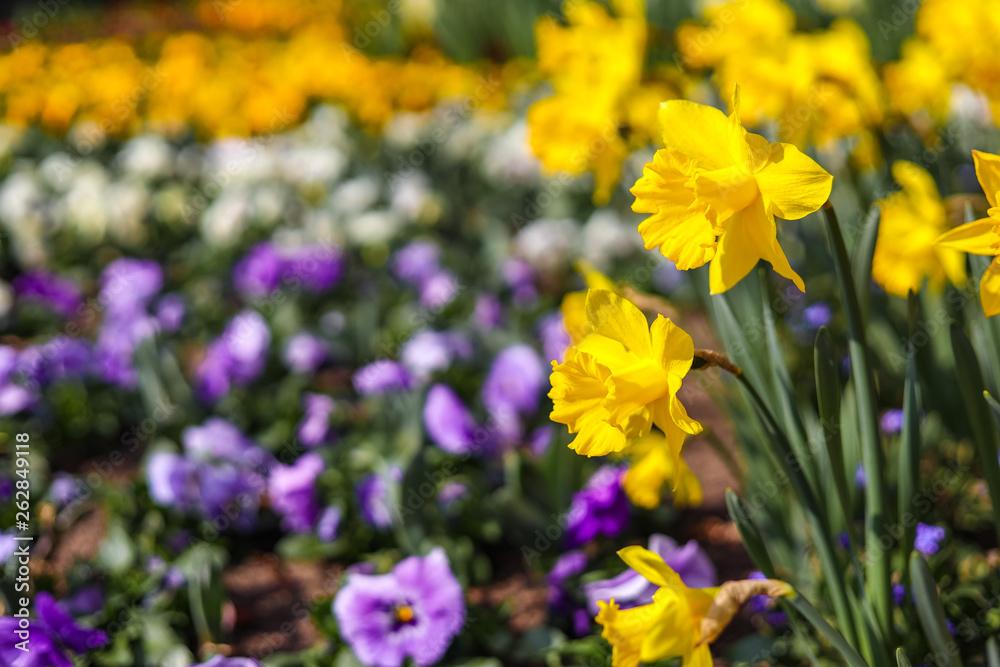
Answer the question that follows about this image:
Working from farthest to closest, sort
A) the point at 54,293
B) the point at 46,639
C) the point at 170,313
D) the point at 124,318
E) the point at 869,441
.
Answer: the point at 54,293 → the point at 170,313 → the point at 124,318 → the point at 46,639 → the point at 869,441

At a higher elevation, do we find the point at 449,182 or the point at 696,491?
the point at 696,491

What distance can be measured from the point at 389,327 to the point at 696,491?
1.62 m

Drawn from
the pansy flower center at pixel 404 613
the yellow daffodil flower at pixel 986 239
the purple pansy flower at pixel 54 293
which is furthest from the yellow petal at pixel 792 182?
the purple pansy flower at pixel 54 293

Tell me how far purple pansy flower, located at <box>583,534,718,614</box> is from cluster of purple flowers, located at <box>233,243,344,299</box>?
1.74 meters

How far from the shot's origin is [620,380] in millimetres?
863

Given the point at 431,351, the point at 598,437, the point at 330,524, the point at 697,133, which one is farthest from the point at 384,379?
the point at 697,133

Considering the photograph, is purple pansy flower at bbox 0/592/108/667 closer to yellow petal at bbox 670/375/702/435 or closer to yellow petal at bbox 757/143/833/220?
yellow petal at bbox 670/375/702/435

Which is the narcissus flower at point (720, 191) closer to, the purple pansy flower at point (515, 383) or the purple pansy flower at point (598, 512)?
the purple pansy flower at point (598, 512)

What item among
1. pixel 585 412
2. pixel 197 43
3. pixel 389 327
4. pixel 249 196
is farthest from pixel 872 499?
pixel 197 43

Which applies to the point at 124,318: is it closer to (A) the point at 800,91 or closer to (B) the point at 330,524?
(B) the point at 330,524

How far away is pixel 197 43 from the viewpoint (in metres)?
6.31

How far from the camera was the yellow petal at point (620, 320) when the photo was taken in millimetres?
893

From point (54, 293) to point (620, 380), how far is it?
2805 mm

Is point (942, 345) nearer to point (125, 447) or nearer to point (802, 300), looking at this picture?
point (802, 300)
